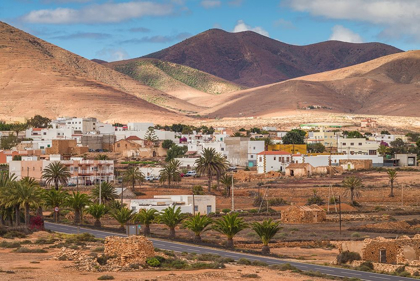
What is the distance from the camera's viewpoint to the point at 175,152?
110250 millimetres

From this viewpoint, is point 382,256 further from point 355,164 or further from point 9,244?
point 355,164

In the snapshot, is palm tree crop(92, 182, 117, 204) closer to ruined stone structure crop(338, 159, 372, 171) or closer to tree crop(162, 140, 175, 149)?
ruined stone structure crop(338, 159, 372, 171)

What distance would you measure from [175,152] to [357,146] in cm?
2642

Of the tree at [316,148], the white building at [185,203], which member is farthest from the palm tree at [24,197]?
the tree at [316,148]

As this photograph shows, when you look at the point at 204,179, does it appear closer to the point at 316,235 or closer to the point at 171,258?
the point at 316,235

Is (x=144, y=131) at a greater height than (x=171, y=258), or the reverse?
(x=144, y=131)

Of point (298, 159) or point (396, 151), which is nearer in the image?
point (298, 159)

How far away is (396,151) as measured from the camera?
114062 millimetres

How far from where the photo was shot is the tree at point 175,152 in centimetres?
10950

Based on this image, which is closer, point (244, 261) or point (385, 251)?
point (244, 261)

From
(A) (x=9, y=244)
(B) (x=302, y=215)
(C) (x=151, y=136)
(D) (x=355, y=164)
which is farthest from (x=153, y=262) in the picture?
(C) (x=151, y=136)

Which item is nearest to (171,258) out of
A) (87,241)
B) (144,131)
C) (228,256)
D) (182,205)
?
(228,256)

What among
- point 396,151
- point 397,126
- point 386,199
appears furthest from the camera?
point 397,126

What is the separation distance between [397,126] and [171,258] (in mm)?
156084
